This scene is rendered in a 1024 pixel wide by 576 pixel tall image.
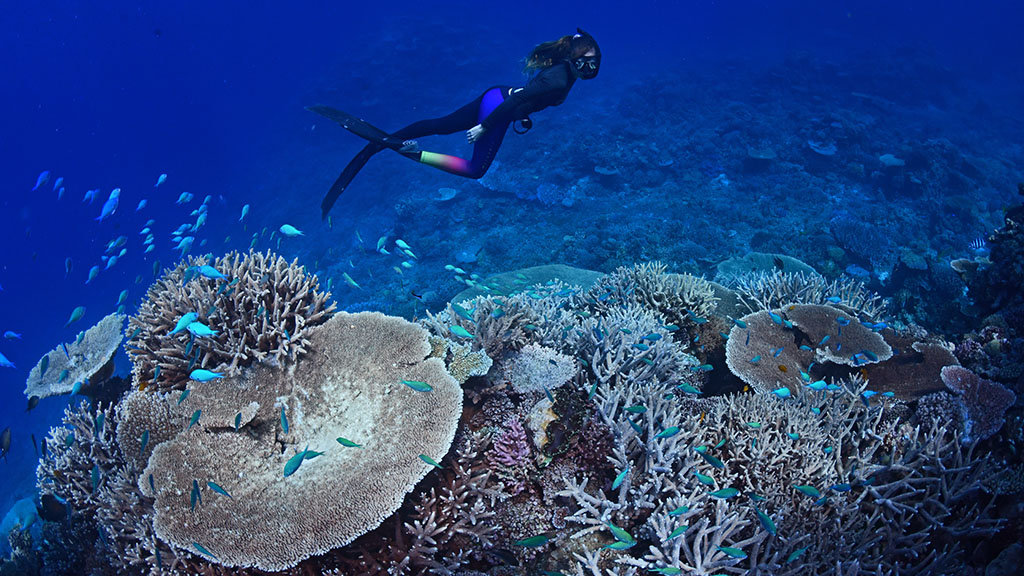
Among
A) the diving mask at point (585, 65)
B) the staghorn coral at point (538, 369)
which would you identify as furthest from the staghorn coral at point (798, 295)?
the diving mask at point (585, 65)

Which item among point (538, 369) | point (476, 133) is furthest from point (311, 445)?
point (476, 133)

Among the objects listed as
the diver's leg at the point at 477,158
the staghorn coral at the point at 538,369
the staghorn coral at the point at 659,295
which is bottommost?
the staghorn coral at the point at 659,295

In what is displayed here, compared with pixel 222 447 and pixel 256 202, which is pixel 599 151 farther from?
pixel 256 202

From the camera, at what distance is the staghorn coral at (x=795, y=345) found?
15.6 feet

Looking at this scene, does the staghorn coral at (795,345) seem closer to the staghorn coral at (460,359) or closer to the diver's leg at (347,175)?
the staghorn coral at (460,359)

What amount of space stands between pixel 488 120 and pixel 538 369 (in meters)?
3.72

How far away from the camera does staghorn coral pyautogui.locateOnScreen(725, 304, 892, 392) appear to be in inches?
187

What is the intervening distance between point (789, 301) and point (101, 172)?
8619 centimetres

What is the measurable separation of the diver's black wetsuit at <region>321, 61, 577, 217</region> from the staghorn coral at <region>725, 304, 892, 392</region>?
390 centimetres

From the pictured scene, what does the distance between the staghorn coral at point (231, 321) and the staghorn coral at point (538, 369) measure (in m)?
1.95

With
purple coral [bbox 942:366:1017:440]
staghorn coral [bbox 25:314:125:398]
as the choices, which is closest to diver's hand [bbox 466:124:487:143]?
staghorn coral [bbox 25:314:125:398]

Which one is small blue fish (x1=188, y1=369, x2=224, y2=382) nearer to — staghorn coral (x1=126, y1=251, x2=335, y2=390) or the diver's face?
staghorn coral (x1=126, y1=251, x2=335, y2=390)

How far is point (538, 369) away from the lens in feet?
13.4

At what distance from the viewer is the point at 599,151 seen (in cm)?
2411
